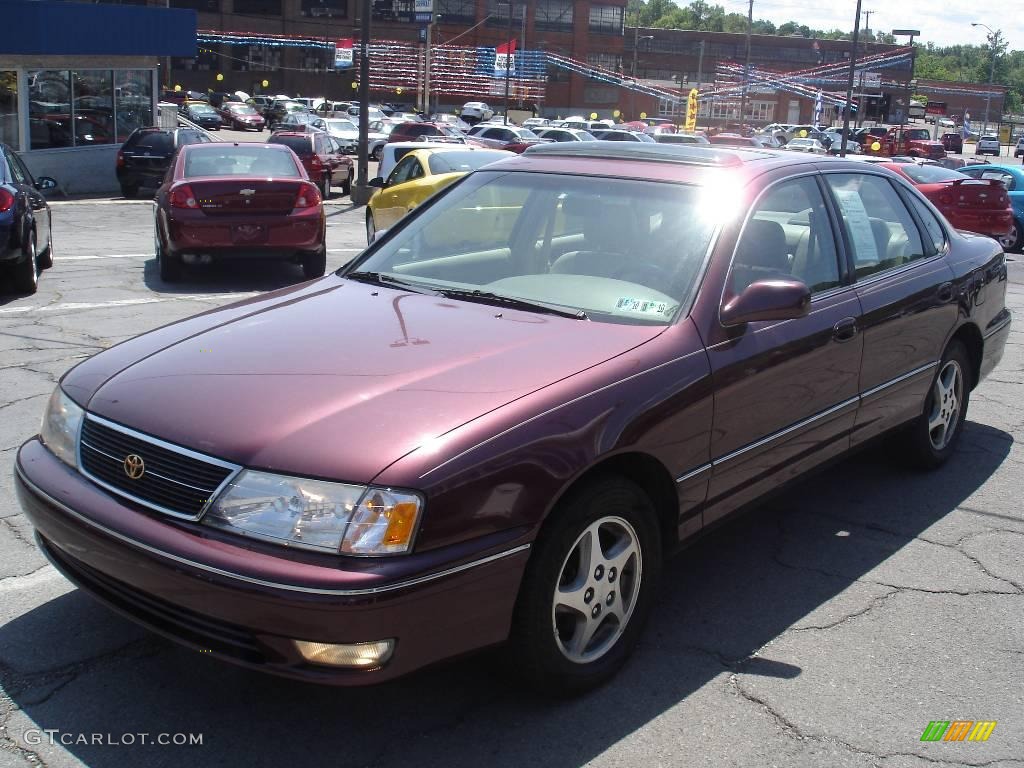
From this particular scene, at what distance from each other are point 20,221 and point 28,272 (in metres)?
0.62

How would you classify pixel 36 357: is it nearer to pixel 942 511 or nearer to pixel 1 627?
pixel 1 627

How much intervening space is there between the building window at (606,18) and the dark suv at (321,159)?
205 feet

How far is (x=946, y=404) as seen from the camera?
5664 millimetres

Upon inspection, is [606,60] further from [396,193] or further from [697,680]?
[697,680]

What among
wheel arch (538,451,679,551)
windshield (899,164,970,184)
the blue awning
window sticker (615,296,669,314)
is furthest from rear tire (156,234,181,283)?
windshield (899,164,970,184)

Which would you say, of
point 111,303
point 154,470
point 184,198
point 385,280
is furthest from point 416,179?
point 154,470

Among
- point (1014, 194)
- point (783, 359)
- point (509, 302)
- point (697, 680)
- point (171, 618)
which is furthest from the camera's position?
point (1014, 194)

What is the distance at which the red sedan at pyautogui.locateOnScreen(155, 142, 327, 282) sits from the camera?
34.6 ft

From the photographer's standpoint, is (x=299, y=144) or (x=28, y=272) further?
(x=299, y=144)

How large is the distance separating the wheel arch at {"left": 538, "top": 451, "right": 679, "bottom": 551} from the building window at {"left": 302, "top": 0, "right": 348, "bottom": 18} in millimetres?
76854

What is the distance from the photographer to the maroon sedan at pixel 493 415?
2.76 meters

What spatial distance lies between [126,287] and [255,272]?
1.88 meters

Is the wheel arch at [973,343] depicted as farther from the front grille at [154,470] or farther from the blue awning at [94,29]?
the blue awning at [94,29]

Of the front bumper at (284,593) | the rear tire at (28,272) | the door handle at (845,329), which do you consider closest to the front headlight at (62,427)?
the front bumper at (284,593)
